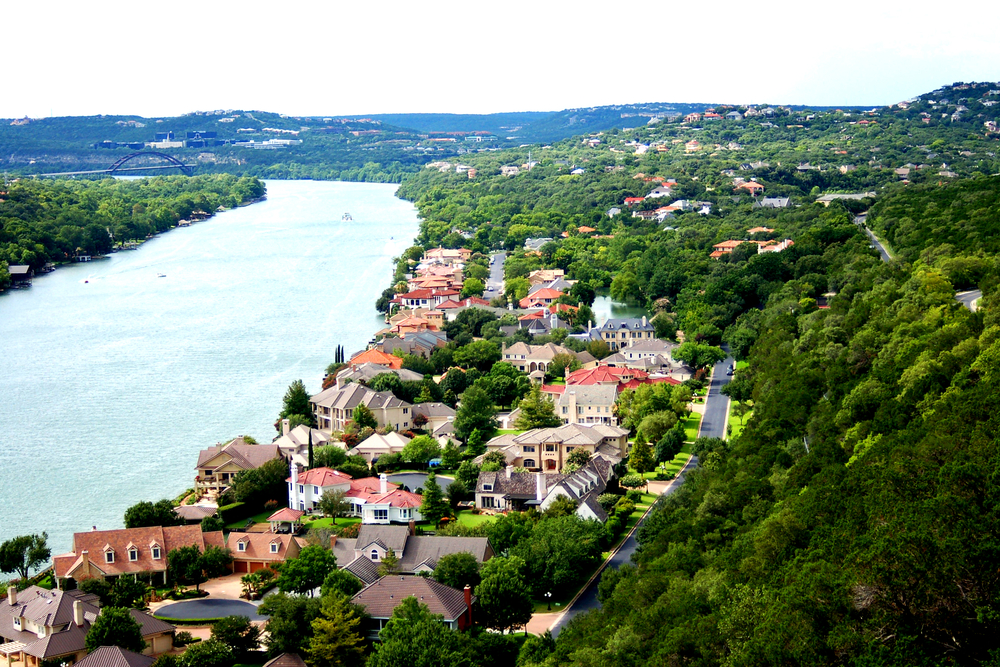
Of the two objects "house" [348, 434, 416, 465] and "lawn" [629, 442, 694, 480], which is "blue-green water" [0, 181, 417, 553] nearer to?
"house" [348, 434, 416, 465]

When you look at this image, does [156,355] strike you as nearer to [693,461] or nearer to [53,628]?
[693,461]

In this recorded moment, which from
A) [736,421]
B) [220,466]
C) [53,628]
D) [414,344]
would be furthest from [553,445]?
[414,344]

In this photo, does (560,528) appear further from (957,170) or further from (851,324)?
(957,170)

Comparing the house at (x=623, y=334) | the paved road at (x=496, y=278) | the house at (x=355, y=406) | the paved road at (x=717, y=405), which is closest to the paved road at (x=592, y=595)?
the paved road at (x=717, y=405)

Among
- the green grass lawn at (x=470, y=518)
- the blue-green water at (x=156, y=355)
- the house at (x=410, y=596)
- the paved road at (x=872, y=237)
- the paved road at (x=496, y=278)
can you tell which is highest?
the paved road at (x=872, y=237)

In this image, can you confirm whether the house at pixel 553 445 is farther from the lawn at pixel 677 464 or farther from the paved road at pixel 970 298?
the paved road at pixel 970 298

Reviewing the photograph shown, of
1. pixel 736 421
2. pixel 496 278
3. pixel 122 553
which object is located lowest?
pixel 496 278

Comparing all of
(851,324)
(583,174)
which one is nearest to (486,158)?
(583,174)
